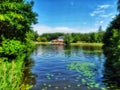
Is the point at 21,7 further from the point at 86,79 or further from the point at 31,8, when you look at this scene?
the point at 86,79

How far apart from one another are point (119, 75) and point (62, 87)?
7090mm

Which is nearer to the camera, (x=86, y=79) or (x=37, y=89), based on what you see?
(x=37, y=89)

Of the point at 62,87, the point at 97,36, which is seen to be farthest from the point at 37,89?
the point at 97,36

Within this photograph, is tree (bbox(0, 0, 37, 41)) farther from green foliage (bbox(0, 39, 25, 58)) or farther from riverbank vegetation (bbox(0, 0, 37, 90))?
green foliage (bbox(0, 39, 25, 58))

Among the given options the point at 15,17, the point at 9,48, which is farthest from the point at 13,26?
the point at 9,48

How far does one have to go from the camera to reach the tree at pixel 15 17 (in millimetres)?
27094

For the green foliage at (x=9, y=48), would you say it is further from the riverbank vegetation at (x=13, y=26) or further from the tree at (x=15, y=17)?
the tree at (x=15, y=17)

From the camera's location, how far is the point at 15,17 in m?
27.6

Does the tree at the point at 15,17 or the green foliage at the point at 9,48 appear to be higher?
the tree at the point at 15,17

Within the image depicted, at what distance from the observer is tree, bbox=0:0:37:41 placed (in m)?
27.1

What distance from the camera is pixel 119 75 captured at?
28.3 metres

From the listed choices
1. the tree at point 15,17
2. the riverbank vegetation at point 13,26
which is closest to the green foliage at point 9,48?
the riverbank vegetation at point 13,26

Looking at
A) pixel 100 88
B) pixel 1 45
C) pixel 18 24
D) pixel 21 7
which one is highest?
pixel 21 7

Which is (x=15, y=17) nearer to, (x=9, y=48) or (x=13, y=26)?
(x=13, y=26)
